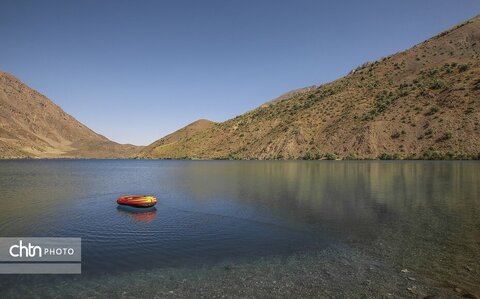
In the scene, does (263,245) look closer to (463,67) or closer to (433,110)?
(433,110)

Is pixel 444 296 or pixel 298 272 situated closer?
pixel 444 296

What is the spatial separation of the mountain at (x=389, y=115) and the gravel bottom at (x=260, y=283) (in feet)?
306

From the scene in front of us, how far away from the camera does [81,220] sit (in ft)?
81.2

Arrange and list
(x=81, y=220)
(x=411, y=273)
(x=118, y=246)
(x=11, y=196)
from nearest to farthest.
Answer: (x=411, y=273)
(x=118, y=246)
(x=81, y=220)
(x=11, y=196)

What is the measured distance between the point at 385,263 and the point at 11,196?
37.5 m

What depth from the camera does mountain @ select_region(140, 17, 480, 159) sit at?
9981 centimetres

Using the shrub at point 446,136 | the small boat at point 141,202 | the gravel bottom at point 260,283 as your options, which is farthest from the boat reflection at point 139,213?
the shrub at point 446,136

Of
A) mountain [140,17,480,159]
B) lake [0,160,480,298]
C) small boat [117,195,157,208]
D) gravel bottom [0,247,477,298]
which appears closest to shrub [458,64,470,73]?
mountain [140,17,480,159]

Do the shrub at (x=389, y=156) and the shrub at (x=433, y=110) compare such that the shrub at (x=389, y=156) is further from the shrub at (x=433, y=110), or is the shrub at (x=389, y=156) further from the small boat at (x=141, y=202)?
the small boat at (x=141, y=202)

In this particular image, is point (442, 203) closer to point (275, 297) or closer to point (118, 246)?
point (275, 297)

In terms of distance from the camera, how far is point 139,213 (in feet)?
91.1

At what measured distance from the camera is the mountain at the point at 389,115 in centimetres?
9981

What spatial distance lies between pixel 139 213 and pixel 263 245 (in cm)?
1356

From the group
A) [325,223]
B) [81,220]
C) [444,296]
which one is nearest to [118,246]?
[81,220]
